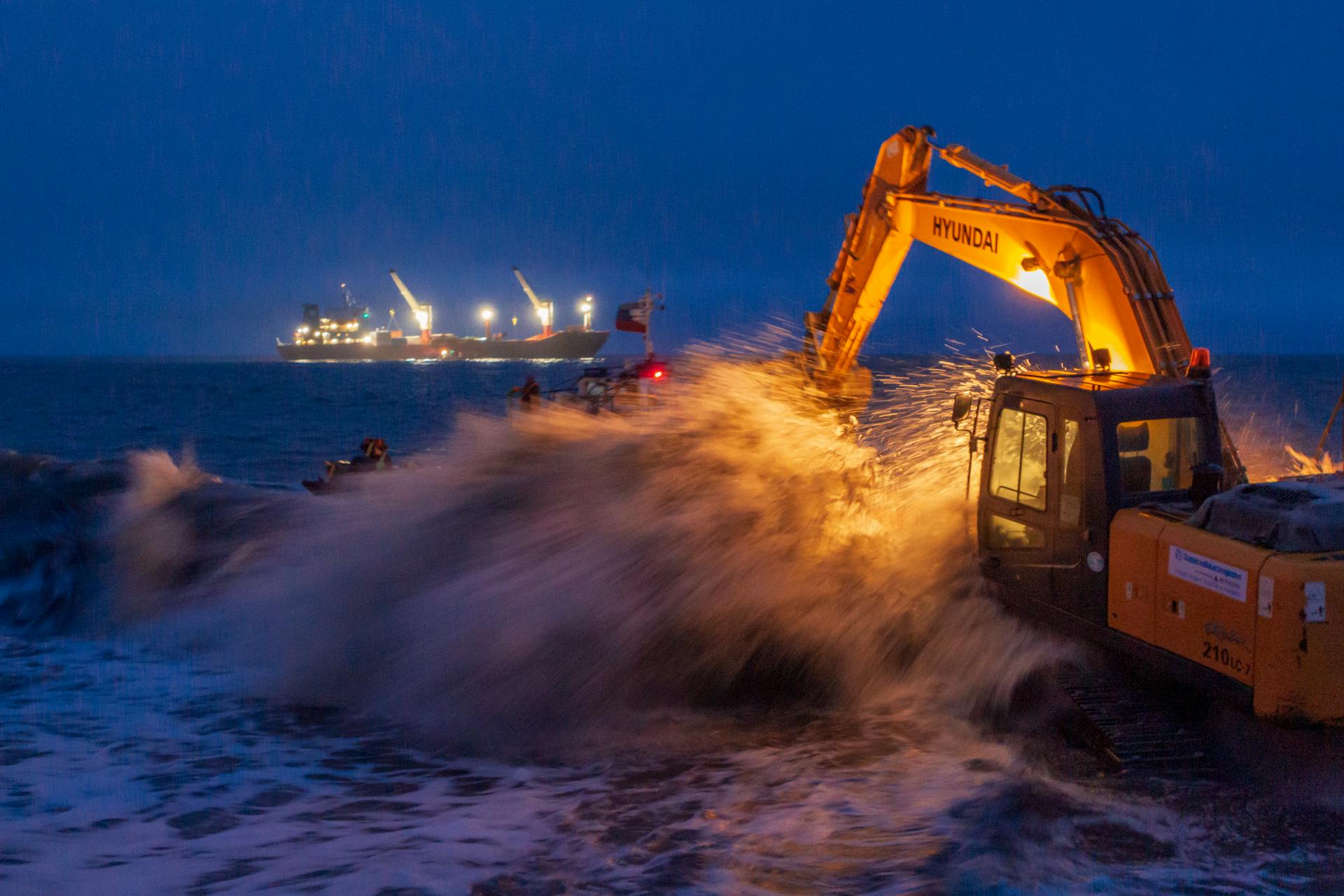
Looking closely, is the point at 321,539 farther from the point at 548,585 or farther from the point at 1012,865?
the point at 1012,865

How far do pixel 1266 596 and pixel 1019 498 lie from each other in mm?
2140

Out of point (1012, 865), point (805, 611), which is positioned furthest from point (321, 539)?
point (1012, 865)

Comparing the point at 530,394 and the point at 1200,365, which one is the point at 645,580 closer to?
the point at 1200,365

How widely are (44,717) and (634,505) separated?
4.81m

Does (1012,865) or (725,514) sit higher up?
(725,514)

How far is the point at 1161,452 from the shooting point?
6.84 m

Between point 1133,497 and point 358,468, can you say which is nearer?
point 1133,497

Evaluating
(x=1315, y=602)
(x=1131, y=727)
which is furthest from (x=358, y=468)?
(x=1315, y=602)

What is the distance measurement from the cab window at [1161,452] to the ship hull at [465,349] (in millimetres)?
143957

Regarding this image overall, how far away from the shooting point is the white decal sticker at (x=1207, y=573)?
18.1 ft

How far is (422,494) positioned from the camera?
34.2 ft

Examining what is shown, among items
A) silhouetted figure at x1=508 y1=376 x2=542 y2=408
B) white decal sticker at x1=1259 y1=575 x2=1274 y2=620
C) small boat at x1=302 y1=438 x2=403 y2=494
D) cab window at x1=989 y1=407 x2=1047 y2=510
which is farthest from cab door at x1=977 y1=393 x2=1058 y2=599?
small boat at x1=302 y1=438 x2=403 y2=494

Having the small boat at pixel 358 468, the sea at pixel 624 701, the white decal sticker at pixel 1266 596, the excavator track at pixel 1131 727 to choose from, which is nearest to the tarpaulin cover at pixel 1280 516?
the white decal sticker at pixel 1266 596

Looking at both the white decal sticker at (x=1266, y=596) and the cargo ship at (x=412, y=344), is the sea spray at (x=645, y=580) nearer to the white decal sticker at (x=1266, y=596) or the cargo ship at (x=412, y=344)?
the white decal sticker at (x=1266, y=596)
